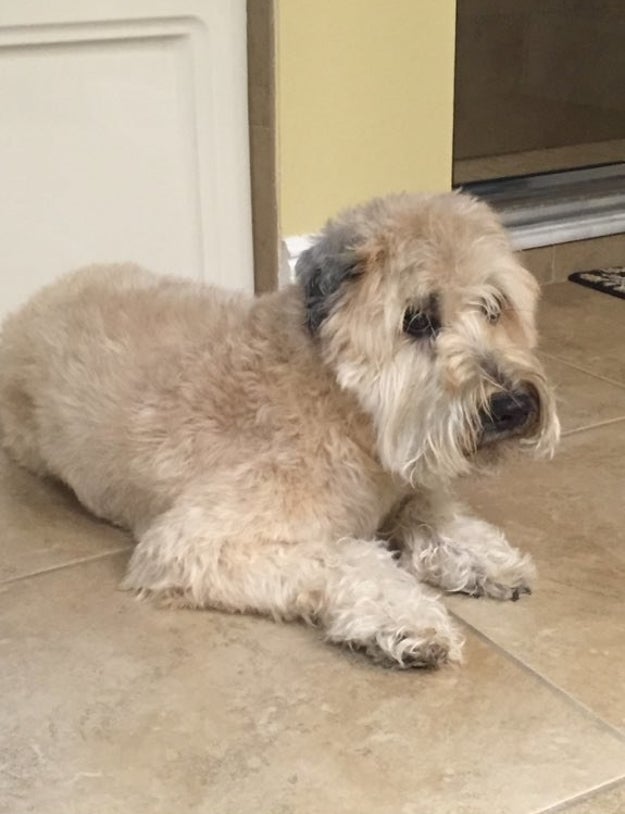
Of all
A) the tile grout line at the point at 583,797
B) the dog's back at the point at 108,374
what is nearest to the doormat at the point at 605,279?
the dog's back at the point at 108,374

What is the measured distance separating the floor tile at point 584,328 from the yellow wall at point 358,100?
0.47 metres

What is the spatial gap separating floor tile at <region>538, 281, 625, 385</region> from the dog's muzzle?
3.47ft

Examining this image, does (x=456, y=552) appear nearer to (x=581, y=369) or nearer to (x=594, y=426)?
(x=594, y=426)

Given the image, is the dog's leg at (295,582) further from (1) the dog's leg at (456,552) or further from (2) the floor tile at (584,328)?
(2) the floor tile at (584,328)

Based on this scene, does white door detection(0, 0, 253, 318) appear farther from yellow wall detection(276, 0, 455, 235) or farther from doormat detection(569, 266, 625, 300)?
doormat detection(569, 266, 625, 300)

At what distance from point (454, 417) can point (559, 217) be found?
2.01 m

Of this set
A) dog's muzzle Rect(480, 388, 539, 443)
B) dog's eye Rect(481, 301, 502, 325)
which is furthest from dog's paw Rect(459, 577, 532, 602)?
dog's eye Rect(481, 301, 502, 325)

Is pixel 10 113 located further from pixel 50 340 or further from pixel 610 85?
Answer: pixel 610 85

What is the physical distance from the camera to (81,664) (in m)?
1.54

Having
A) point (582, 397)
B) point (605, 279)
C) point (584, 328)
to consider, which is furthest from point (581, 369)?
point (605, 279)

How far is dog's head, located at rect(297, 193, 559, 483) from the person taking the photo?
5.06ft

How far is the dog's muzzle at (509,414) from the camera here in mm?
1532

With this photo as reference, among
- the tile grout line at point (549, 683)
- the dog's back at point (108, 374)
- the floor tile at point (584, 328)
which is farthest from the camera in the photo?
the floor tile at point (584, 328)

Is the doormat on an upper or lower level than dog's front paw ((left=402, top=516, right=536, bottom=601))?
lower
